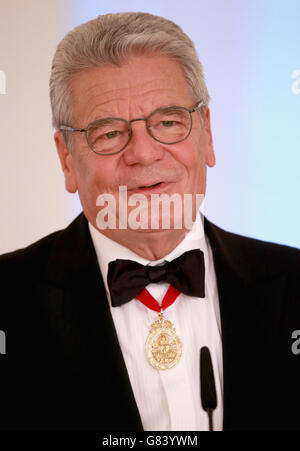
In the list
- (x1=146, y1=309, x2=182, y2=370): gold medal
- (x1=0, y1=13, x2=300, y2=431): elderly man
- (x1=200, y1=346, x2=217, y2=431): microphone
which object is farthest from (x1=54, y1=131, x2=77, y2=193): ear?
(x1=200, y1=346, x2=217, y2=431): microphone

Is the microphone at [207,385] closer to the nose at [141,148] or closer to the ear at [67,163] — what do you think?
the nose at [141,148]

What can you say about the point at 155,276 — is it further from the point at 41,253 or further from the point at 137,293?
the point at 41,253

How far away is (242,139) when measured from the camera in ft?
9.63

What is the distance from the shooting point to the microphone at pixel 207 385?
2.00 meters

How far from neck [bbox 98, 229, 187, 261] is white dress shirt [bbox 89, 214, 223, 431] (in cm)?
2

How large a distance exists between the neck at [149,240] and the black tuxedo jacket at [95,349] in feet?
0.44

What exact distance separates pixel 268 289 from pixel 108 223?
0.64 meters

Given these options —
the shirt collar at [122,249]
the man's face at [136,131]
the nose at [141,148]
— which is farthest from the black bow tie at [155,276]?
the nose at [141,148]

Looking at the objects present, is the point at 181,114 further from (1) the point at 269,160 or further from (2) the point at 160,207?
(1) the point at 269,160

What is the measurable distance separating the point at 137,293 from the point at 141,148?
50 centimetres

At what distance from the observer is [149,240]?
2.16 meters

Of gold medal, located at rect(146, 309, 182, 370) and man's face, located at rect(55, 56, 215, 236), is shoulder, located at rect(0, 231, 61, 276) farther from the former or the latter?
gold medal, located at rect(146, 309, 182, 370)

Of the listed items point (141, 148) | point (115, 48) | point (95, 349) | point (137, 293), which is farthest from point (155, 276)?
point (115, 48)

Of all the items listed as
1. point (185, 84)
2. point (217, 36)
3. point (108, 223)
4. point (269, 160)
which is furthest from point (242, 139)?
point (108, 223)
